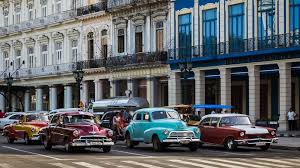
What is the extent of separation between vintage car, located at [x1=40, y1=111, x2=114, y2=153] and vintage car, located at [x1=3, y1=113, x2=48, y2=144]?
4.02 metres

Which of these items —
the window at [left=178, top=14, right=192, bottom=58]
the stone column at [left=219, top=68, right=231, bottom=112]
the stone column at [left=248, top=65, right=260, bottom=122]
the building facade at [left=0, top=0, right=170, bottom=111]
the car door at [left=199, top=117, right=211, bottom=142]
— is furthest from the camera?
the building facade at [left=0, top=0, right=170, bottom=111]

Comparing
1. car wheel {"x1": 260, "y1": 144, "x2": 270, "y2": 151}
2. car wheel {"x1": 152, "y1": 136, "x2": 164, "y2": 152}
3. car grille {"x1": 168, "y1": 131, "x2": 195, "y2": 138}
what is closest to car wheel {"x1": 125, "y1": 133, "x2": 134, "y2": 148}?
car wheel {"x1": 152, "y1": 136, "x2": 164, "y2": 152}

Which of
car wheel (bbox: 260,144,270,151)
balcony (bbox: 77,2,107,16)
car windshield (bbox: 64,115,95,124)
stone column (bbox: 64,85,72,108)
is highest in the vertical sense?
balcony (bbox: 77,2,107,16)

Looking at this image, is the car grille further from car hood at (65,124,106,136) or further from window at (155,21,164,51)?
window at (155,21,164,51)

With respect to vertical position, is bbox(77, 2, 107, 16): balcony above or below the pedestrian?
above

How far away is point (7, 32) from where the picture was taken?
237ft

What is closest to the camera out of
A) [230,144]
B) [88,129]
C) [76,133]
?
[76,133]

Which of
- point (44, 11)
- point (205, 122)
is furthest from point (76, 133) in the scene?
point (44, 11)

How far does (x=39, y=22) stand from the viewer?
65.7 metres

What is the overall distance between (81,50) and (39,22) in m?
7.56

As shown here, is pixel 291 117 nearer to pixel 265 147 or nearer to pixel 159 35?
pixel 265 147

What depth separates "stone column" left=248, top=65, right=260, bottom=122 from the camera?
4334cm

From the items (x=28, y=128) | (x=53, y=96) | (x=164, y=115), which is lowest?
(x=28, y=128)

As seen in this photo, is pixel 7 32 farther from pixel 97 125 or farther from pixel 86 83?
pixel 97 125
